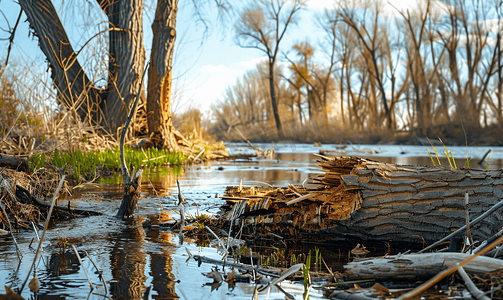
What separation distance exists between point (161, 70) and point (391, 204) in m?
9.60

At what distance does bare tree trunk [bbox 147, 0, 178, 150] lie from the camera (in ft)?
35.8

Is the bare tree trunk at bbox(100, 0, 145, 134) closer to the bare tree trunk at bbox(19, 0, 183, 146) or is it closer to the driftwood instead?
the bare tree trunk at bbox(19, 0, 183, 146)

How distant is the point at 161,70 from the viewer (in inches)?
432

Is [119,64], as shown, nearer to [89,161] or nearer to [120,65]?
[120,65]

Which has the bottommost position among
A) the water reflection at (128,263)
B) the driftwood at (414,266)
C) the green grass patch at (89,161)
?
the water reflection at (128,263)

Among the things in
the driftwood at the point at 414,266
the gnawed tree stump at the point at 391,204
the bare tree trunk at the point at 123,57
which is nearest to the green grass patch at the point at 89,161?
the bare tree trunk at the point at 123,57

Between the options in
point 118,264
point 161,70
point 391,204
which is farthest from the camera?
point 161,70

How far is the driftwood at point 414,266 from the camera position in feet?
5.65

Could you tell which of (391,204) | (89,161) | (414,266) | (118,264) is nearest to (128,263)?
(118,264)

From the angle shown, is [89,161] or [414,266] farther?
[89,161]

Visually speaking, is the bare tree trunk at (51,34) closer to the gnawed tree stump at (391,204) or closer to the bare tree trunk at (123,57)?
the bare tree trunk at (123,57)

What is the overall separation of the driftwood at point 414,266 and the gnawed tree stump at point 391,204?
2.73 feet

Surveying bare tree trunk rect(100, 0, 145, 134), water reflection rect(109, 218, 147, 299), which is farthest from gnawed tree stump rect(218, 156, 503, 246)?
bare tree trunk rect(100, 0, 145, 134)

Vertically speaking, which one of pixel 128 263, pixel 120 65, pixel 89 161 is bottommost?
pixel 128 263
